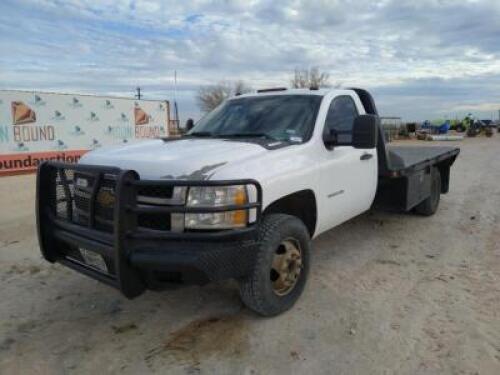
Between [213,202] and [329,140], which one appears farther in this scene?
[329,140]

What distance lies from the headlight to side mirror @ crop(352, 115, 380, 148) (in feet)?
4.90

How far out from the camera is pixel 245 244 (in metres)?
3.29

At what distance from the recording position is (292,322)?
3730mm

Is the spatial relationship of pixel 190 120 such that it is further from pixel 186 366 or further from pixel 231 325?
pixel 186 366

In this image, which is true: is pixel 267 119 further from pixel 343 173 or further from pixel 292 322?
pixel 292 322

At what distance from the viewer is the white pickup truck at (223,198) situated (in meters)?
3.16

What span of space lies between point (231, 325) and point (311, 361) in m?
0.79

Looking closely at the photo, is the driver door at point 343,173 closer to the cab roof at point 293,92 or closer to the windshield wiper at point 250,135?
the cab roof at point 293,92

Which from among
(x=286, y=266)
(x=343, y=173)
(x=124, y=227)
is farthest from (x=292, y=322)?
(x=343, y=173)

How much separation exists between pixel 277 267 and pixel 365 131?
1461 mm

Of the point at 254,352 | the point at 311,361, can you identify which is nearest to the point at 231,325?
the point at 254,352

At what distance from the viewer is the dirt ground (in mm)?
3158

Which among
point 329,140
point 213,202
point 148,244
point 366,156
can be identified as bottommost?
point 148,244

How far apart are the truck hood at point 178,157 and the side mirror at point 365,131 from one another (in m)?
0.96
